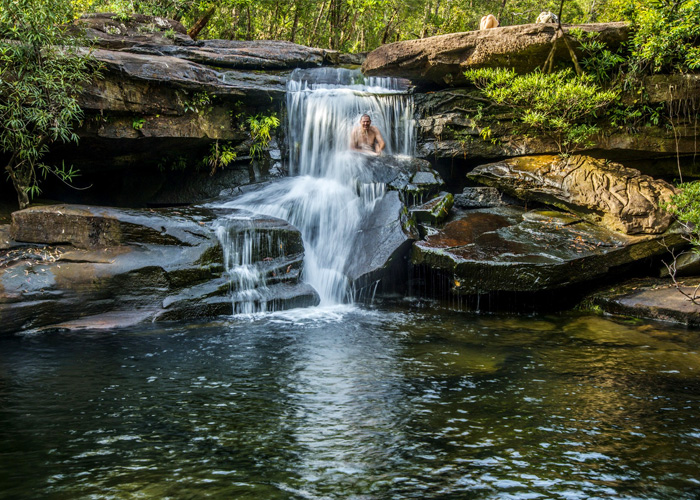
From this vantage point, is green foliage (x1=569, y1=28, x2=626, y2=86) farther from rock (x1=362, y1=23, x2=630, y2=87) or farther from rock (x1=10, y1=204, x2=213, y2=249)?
rock (x1=10, y1=204, x2=213, y2=249)

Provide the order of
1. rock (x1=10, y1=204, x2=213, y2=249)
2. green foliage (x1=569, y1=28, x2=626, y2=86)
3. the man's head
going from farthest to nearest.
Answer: the man's head, green foliage (x1=569, y1=28, x2=626, y2=86), rock (x1=10, y1=204, x2=213, y2=249)

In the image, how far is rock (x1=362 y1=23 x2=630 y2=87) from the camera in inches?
349

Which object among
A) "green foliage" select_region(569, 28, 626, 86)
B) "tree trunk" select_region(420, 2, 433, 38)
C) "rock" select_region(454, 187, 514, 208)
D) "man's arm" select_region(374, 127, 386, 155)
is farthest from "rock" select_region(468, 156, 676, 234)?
"tree trunk" select_region(420, 2, 433, 38)

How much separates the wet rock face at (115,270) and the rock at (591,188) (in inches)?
186

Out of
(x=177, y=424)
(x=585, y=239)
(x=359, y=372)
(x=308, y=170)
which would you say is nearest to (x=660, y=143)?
(x=585, y=239)

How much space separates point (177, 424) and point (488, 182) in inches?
312

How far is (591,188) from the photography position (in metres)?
8.63

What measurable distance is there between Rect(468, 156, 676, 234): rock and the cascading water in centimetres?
258

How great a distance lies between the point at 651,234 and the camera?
795cm

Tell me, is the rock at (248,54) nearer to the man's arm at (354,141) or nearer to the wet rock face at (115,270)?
the man's arm at (354,141)

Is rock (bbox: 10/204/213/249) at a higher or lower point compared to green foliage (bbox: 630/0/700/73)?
lower

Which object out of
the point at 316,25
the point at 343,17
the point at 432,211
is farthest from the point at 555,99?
the point at 343,17

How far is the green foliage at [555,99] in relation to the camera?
8758 mm

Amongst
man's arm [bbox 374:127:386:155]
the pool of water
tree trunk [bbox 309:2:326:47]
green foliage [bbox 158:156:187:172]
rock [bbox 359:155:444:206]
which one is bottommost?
the pool of water
